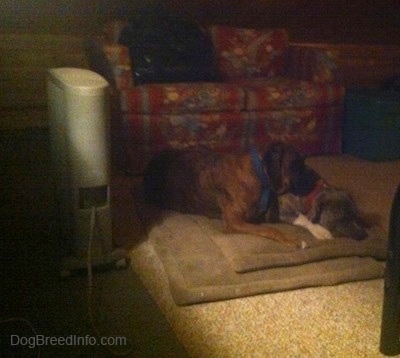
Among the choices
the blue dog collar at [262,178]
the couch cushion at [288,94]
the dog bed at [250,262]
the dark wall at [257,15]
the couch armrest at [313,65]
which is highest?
the dark wall at [257,15]

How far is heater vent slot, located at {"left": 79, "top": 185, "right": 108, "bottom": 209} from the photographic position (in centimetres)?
166

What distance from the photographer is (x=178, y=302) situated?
5.09ft

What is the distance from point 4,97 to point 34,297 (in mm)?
2226

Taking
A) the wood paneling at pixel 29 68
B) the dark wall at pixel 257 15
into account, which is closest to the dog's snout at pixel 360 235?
the dark wall at pixel 257 15

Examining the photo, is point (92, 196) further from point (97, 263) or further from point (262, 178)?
point (262, 178)

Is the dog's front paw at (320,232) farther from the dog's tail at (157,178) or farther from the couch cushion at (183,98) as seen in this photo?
the couch cushion at (183,98)

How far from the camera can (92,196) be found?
1.67m

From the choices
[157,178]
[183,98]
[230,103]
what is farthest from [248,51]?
[157,178]

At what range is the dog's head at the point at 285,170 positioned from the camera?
1920mm

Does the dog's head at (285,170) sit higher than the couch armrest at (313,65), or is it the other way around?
the couch armrest at (313,65)

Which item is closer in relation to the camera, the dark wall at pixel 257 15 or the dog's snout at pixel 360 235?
the dog's snout at pixel 360 235

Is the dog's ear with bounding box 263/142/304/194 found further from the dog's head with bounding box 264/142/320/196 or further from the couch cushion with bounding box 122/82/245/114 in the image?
the couch cushion with bounding box 122/82/245/114

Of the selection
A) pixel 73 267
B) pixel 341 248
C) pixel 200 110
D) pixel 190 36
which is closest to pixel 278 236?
pixel 341 248

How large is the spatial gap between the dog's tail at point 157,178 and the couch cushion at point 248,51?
1.21 m
